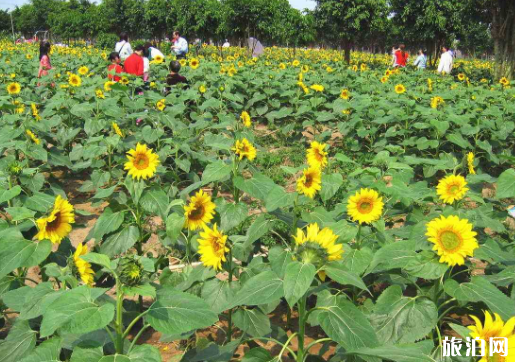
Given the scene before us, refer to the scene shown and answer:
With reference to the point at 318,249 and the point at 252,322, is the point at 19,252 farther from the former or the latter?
the point at 318,249

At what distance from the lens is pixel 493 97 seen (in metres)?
6.89

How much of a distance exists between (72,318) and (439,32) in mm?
21583

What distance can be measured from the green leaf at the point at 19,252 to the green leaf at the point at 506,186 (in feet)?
6.36

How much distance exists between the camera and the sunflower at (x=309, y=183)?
214 cm

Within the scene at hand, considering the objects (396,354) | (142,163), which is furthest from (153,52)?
(396,354)

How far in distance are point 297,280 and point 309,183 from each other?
94 cm

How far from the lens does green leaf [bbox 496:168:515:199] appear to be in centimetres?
213

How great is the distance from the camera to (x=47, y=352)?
143cm

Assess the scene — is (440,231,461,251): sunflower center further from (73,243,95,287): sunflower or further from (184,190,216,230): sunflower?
(73,243,95,287): sunflower

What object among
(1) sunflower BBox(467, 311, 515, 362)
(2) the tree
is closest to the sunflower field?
(1) sunflower BBox(467, 311, 515, 362)

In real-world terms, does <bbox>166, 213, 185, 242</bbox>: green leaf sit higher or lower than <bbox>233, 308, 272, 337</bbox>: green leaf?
higher

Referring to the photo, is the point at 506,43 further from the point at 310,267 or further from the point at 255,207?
the point at 310,267

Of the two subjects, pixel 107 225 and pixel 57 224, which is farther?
pixel 107 225

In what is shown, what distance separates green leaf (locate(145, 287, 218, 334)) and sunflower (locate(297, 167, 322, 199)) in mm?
894
